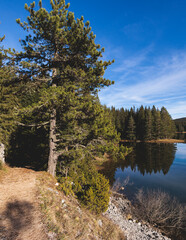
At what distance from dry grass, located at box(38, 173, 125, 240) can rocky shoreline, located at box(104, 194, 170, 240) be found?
1000mm

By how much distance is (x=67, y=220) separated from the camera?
5824 mm

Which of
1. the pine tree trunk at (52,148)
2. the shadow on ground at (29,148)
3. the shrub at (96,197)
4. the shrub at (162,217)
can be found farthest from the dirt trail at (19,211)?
the shrub at (162,217)

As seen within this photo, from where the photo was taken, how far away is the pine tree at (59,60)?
24.4 ft

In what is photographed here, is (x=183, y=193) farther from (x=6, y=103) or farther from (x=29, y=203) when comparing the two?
(x=6, y=103)

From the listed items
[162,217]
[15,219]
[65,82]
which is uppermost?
[65,82]

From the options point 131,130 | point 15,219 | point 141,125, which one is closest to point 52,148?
point 15,219

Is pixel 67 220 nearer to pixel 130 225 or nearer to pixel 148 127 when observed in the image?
pixel 130 225

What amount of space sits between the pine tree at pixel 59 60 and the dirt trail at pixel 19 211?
2316mm

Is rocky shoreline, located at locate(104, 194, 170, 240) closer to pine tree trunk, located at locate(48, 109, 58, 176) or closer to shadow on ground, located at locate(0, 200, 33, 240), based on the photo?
pine tree trunk, located at locate(48, 109, 58, 176)

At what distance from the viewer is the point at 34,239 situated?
435 centimetres

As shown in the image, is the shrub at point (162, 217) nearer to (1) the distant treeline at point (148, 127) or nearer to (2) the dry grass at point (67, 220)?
(2) the dry grass at point (67, 220)

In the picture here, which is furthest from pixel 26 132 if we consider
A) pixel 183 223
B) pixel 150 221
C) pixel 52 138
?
pixel 183 223

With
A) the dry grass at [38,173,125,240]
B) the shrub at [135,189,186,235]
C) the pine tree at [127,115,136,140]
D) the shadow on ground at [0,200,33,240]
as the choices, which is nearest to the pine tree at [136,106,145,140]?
the pine tree at [127,115,136,140]

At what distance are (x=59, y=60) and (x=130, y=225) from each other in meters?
11.5
